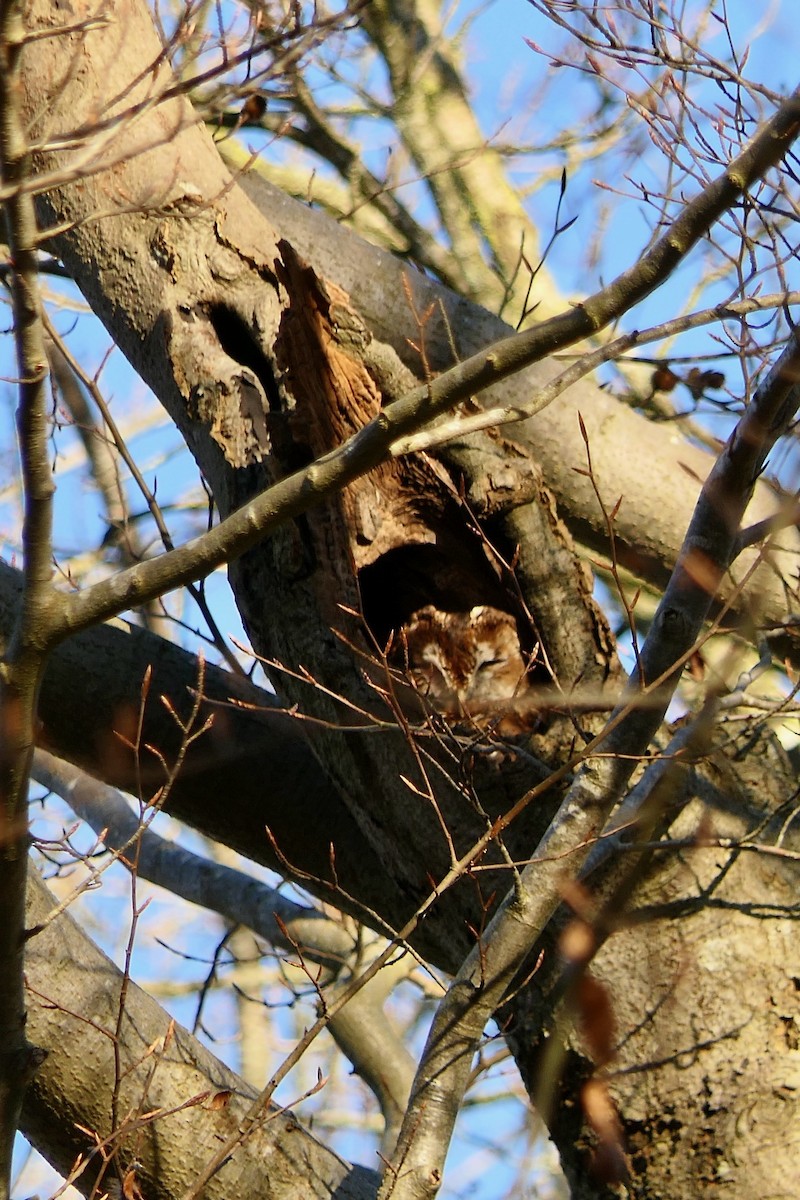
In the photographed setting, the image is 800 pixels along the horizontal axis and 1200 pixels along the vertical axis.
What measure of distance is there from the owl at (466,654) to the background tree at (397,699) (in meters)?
0.03

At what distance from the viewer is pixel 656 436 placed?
3.39m

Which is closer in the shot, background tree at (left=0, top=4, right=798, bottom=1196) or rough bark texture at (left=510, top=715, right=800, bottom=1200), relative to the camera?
background tree at (left=0, top=4, right=798, bottom=1196)

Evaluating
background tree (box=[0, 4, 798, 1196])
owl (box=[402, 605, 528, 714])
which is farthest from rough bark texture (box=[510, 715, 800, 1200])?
owl (box=[402, 605, 528, 714])

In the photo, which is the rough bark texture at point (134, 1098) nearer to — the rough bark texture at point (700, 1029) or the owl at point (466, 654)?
the rough bark texture at point (700, 1029)

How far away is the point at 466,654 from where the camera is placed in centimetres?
232

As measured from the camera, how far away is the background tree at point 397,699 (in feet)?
5.14

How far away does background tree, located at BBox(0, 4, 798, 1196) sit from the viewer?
1.57 metres

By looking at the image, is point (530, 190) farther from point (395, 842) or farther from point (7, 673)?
point (7, 673)

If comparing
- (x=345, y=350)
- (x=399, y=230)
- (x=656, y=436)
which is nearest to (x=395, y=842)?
(x=345, y=350)

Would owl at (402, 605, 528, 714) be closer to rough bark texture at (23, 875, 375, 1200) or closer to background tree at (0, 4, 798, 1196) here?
background tree at (0, 4, 798, 1196)

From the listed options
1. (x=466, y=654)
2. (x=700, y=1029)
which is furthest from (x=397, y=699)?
(x=700, y=1029)

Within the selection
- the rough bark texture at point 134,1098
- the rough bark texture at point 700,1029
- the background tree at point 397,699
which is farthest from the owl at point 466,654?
the rough bark texture at point 134,1098

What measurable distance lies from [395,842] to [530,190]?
4.09m

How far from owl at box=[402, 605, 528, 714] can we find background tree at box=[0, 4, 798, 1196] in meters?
0.03
